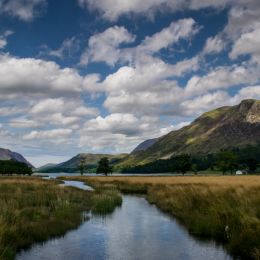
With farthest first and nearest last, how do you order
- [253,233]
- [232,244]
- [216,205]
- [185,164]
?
[185,164]
[216,205]
[232,244]
[253,233]

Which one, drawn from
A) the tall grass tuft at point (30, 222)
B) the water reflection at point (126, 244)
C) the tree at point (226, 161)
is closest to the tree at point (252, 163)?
the tree at point (226, 161)

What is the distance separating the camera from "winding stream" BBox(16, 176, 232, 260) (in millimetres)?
19859

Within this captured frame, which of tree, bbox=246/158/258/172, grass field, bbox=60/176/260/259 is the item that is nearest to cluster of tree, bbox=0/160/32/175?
tree, bbox=246/158/258/172

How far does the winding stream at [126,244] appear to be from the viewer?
1986cm

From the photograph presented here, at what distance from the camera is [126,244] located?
75.2 ft

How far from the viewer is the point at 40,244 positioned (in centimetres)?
2188

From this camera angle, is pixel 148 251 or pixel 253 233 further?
pixel 148 251

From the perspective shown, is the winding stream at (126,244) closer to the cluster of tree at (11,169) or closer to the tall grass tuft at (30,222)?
the tall grass tuft at (30,222)

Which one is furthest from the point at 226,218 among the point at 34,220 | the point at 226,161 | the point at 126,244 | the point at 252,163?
the point at 252,163

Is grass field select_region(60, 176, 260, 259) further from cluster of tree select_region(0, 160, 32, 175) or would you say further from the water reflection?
cluster of tree select_region(0, 160, 32, 175)

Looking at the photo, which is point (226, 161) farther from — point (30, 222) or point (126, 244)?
point (30, 222)

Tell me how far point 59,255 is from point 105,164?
156 meters

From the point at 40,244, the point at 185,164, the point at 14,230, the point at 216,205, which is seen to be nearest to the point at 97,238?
the point at 40,244

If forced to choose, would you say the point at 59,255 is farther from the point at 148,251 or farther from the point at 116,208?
the point at 116,208
